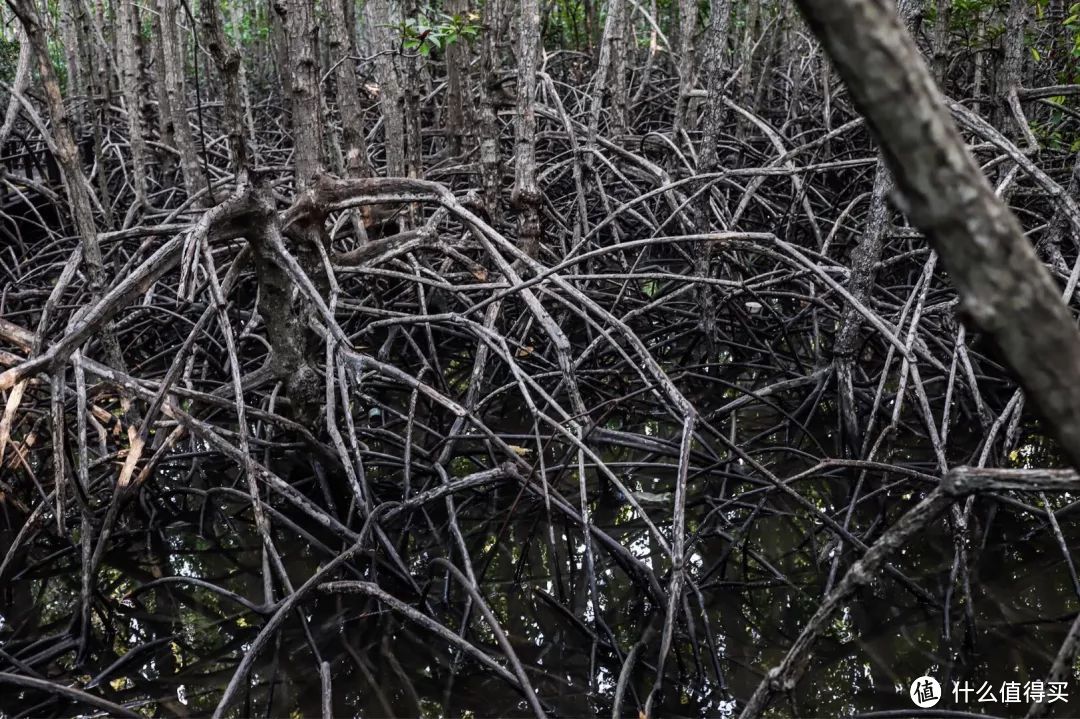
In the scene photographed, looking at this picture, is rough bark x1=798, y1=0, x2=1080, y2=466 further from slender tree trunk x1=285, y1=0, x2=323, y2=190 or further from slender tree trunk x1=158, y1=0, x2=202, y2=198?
slender tree trunk x1=158, y1=0, x2=202, y2=198

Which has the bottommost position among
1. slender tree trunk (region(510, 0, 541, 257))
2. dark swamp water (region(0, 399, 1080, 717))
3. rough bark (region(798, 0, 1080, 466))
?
dark swamp water (region(0, 399, 1080, 717))

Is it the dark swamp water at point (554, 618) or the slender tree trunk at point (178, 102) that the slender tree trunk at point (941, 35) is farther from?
the slender tree trunk at point (178, 102)

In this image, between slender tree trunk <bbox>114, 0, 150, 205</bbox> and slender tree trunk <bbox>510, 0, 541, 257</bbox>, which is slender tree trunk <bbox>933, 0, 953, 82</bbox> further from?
slender tree trunk <bbox>114, 0, 150, 205</bbox>

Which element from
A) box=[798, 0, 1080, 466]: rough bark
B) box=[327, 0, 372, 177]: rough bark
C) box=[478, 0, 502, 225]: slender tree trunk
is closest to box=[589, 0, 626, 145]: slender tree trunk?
box=[478, 0, 502, 225]: slender tree trunk

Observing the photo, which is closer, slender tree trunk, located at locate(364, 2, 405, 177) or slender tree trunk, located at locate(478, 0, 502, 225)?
slender tree trunk, located at locate(478, 0, 502, 225)

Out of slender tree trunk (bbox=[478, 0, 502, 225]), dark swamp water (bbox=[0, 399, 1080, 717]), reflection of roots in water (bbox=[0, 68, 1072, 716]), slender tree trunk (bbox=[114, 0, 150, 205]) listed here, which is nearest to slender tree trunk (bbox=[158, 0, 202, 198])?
slender tree trunk (bbox=[114, 0, 150, 205])

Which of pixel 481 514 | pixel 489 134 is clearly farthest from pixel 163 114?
pixel 481 514

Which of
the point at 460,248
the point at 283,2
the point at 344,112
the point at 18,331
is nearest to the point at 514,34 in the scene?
the point at 344,112

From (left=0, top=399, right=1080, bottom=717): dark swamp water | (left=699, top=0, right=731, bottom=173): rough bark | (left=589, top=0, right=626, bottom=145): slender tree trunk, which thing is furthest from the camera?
(left=589, top=0, right=626, bottom=145): slender tree trunk

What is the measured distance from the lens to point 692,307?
461 cm

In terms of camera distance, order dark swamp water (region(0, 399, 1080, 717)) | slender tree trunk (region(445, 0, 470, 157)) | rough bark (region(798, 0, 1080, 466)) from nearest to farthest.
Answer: rough bark (region(798, 0, 1080, 466)) → dark swamp water (region(0, 399, 1080, 717)) → slender tree trunk (region(445, 0, 470, 157))

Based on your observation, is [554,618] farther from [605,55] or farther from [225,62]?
[605,55]

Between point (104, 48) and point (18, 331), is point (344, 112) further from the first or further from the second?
point (104, 48)

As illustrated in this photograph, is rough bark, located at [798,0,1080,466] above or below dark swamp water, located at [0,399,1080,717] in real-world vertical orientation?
above
